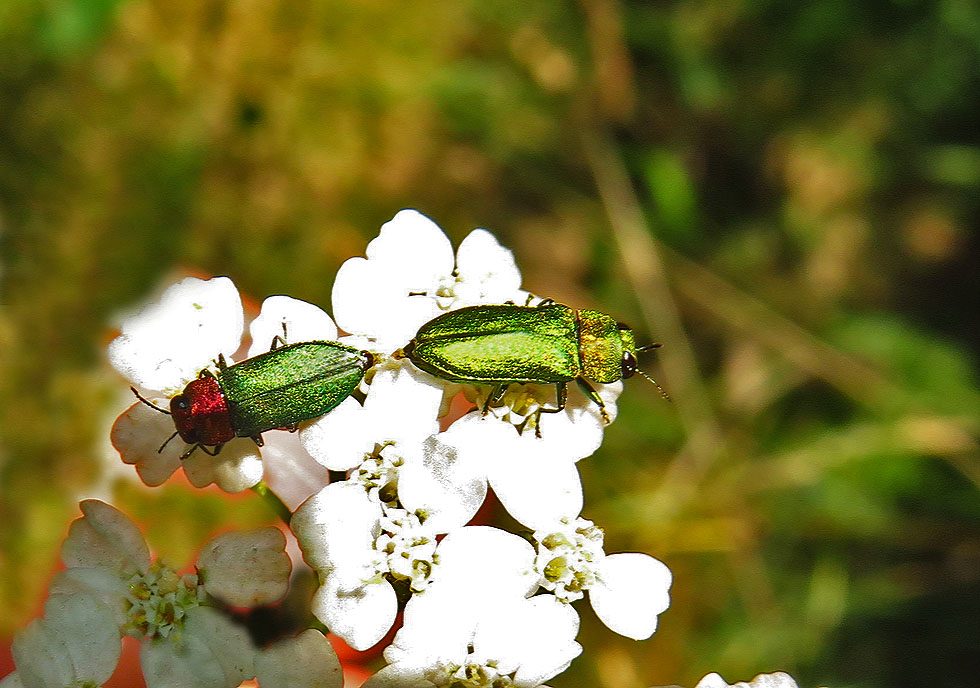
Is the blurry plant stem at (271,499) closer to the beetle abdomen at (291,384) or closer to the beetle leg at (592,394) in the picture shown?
the beetle abdomen at (291,384)

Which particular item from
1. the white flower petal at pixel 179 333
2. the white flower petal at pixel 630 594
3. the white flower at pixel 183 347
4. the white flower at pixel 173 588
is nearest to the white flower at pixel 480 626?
the white flower petal at pixel 630 594

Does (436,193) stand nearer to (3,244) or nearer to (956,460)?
(3,244)

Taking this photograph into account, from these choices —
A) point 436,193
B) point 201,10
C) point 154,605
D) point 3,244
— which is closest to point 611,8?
point 436,193

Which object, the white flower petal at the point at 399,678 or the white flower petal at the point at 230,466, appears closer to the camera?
the white flower petal at the point at 399,678

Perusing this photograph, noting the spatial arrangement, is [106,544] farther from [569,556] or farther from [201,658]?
[569,556]

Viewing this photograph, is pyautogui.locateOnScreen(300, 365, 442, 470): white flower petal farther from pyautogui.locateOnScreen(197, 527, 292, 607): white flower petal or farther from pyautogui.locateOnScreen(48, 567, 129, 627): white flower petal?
pyautogui.locateOnScreen(48, 567, 129, 627): white flower petal

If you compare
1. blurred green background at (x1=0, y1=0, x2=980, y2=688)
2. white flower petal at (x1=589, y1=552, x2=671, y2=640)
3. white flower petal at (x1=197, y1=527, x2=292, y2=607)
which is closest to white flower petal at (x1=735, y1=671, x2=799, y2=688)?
white flower petal at (x1=589, y1=552, x2=671, y2=640)
